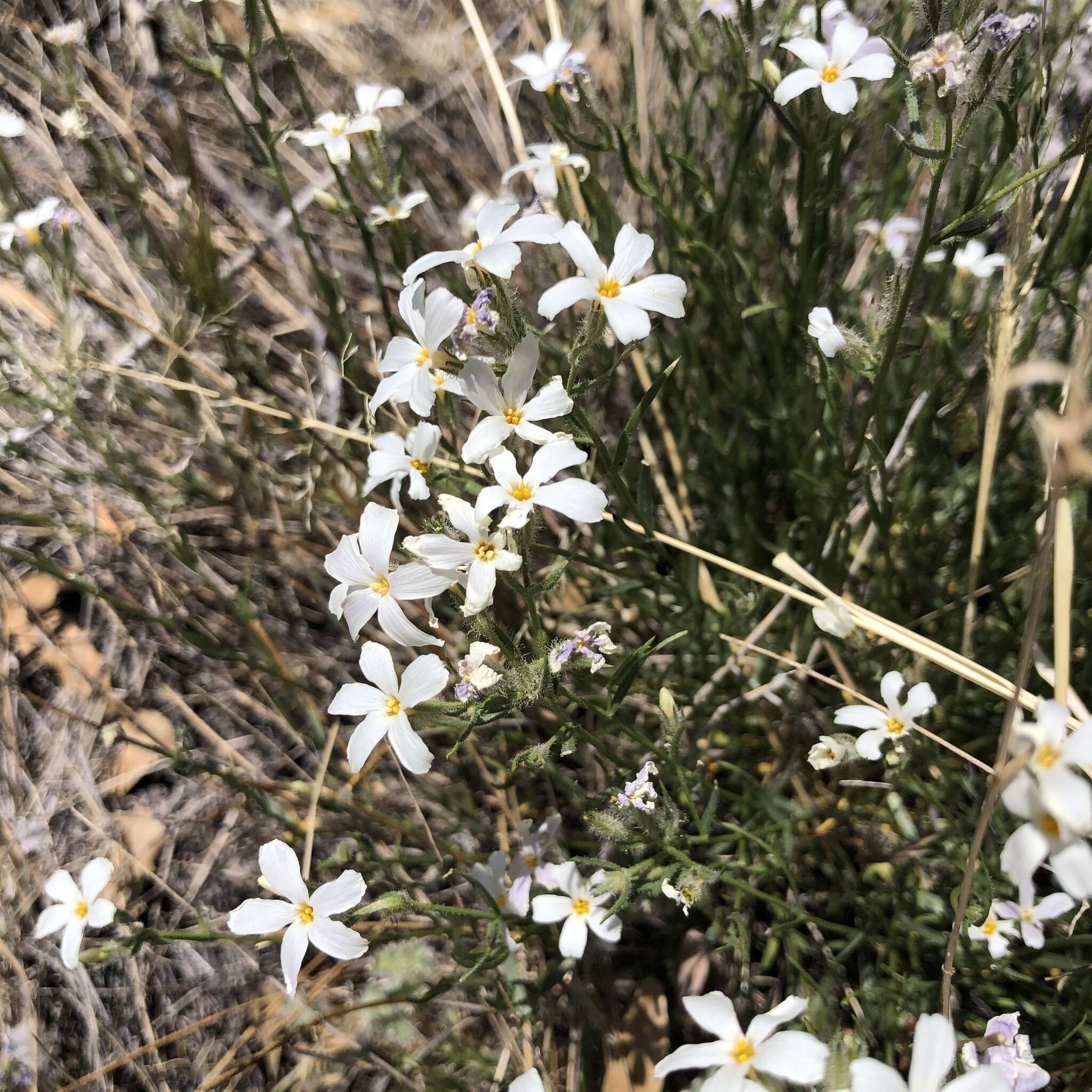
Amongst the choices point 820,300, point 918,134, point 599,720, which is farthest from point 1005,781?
point 820,300

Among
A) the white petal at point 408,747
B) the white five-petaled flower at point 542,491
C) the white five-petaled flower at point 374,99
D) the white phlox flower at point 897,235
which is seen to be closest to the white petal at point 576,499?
the white five-petaled flower at point 542,491

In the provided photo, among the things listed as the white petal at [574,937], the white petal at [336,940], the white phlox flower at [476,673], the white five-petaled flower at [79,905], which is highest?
the white phlox flower at [476,673]

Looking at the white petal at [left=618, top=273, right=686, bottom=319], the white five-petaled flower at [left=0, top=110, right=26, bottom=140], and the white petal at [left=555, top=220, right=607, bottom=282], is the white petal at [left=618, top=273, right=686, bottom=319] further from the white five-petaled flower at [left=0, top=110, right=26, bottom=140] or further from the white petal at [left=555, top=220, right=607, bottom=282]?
the white five-petaled flower at [left=0, top=110, right=26, bottom=140]

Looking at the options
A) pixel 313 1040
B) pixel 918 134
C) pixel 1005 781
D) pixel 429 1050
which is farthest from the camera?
pixel 313 1040

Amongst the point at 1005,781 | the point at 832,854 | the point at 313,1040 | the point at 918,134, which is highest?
the point at 918,134

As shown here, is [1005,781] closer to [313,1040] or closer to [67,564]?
[313,1040]

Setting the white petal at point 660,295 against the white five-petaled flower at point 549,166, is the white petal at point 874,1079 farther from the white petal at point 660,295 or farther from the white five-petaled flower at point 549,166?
the white five-petaled flower at point 549,166
